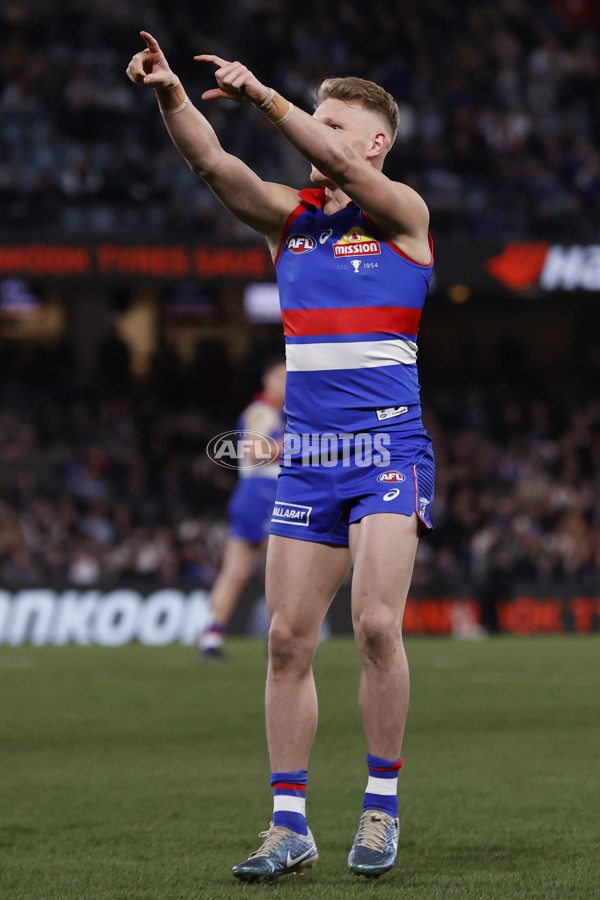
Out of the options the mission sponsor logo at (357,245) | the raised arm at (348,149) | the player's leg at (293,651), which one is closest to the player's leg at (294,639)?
the player's leg at (293,651)

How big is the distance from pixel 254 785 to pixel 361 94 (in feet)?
10.2

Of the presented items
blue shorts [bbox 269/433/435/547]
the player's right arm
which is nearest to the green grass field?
blue shorts [bbox 269/433/435/547]

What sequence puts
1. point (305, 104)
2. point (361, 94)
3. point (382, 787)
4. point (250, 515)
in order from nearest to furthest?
1. point (382, 787)
2. point (361, 94)
3. point (250, 515)
4. point (305, 104)

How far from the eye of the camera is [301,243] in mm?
4762

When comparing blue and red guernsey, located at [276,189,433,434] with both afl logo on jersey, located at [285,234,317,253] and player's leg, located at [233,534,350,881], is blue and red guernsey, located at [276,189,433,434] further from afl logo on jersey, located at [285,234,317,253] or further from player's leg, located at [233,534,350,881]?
player's leg, located at [233,534,350,881]

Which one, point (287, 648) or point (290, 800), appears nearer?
point (290, 800)

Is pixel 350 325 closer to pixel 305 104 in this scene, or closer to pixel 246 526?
pixel 246 526

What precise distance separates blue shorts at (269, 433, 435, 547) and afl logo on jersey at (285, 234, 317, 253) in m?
0.70

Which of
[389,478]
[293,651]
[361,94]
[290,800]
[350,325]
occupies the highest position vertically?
[361,94]

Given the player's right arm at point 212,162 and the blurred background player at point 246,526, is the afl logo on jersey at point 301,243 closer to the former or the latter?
the player's right arm at point 212,162

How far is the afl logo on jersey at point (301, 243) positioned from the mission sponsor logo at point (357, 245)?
0.29ft

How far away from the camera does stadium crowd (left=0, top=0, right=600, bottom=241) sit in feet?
71.6

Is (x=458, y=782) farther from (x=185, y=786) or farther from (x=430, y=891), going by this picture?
(x=430, y=891)

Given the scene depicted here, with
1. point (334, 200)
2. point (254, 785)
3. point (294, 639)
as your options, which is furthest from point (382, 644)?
point (254, 785)
